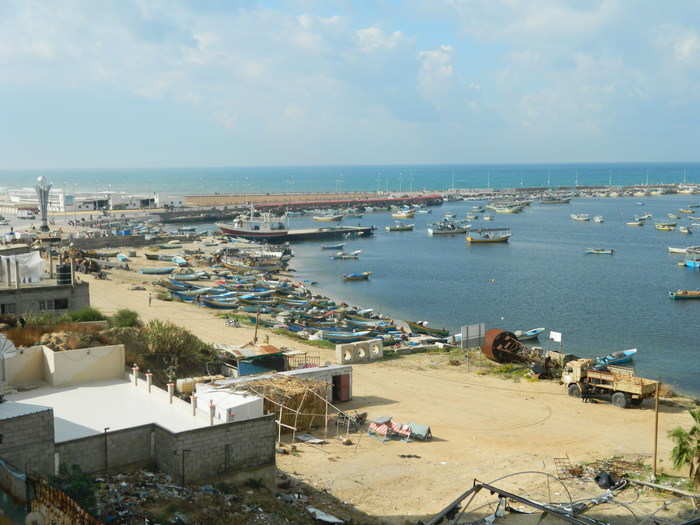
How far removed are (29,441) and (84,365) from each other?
20.4 feet

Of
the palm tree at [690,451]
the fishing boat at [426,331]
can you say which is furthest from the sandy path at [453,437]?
the fishing boat at [426,331]

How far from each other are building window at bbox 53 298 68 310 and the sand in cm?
1089

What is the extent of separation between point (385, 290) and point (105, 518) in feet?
160

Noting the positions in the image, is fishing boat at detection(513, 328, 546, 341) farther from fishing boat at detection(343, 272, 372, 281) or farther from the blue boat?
fishing boat at detection(343, 272, 372, 281)

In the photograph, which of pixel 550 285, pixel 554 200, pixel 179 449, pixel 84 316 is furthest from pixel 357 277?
pixel 554 200

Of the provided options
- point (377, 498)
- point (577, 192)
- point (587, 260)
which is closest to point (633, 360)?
point (377, 498)

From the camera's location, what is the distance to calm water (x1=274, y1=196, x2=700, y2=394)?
4220cm

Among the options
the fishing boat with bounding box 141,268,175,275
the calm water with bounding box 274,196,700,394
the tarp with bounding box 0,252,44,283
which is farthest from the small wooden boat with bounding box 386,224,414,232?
the tarp with bounding box 0,252,44,283

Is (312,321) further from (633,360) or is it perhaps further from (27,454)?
(27,454)

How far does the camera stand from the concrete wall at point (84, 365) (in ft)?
62.0

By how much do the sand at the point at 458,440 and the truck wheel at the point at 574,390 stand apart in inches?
12.8

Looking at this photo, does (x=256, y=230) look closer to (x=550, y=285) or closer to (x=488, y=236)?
(x=488, y=236)

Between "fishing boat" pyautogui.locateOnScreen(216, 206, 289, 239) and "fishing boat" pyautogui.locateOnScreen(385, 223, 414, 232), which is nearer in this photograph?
"fishing boat" pyautogui.locateOnScreen(216, 206, 289, 239)

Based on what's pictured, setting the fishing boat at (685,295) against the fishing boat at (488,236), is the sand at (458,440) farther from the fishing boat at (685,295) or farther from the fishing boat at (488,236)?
the fishing boat at (488,236)
